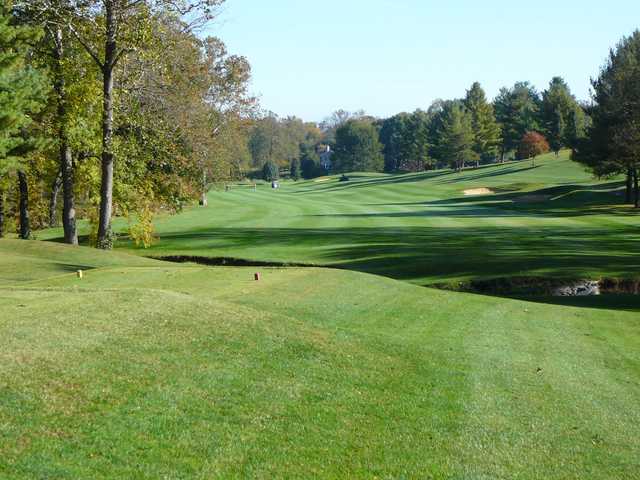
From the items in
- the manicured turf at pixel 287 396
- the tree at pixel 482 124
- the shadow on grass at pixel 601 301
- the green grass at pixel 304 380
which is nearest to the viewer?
the manicured turf at pixel 287 396

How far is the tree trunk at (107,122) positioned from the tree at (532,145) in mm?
92290

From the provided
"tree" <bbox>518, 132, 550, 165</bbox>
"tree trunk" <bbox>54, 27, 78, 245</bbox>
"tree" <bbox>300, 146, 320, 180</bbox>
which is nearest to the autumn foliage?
"tree" <bbox>518, 132, 550, 165</bbox>

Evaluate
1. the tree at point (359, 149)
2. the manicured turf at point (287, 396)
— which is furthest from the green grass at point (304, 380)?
the tree at point (359, 149)

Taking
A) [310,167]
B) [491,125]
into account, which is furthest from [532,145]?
[310,167]

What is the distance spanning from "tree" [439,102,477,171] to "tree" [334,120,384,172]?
149 ft

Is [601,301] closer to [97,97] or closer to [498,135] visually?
[97,97]

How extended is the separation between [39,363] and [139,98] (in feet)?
88.6

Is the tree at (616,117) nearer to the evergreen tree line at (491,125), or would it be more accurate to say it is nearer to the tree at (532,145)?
the evergreen tree line at (491,125)

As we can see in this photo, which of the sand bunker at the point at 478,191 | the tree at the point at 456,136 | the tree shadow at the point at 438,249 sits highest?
the tree at the point at 456,136

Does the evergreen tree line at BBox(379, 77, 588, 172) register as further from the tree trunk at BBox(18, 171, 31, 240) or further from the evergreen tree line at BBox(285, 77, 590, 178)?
the tree trunk at BBox(18, 171, 31, 240)

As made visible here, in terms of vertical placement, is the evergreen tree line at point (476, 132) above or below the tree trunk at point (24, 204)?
above

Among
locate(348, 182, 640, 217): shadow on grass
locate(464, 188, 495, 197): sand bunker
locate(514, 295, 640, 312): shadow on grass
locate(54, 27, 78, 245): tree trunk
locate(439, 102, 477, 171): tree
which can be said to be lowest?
locate(514, 295, 640, 312): shadow on grass

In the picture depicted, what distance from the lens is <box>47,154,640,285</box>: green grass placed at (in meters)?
29.4

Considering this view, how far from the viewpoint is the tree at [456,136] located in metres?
116
